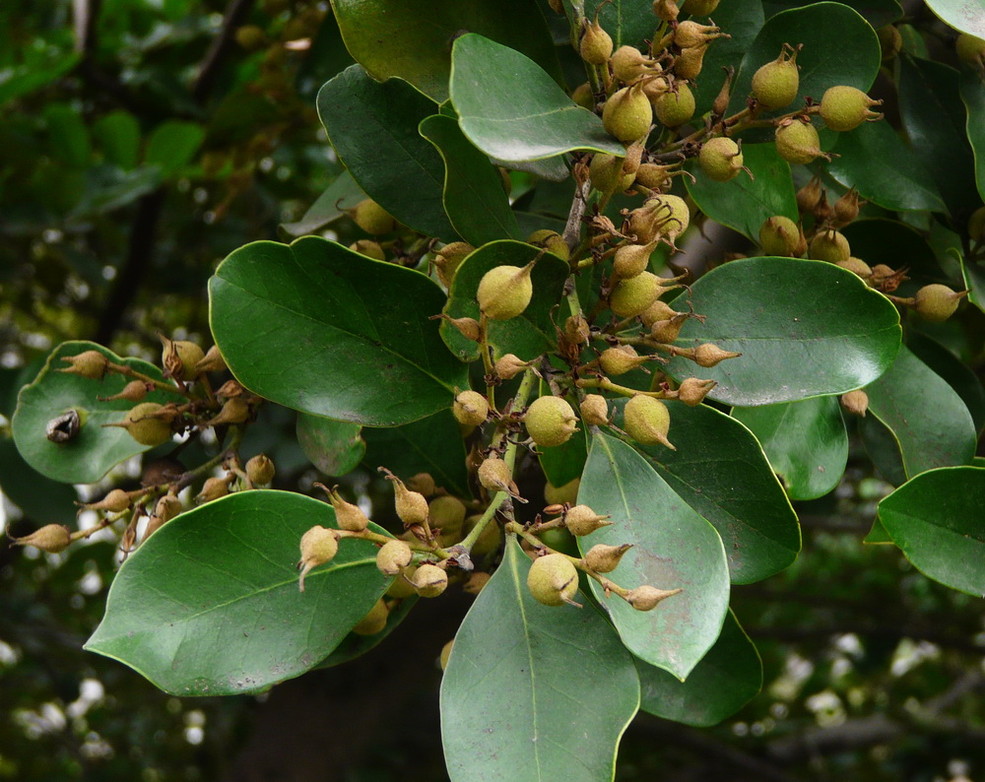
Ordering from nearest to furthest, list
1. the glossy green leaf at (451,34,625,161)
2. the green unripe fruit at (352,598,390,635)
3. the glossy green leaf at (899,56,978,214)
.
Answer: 1. the glossy green leaf at (451,34,625,161)
2. the green unripe fruit at (352,598,390,635)
3. the glossy green leaf at (899,56,978,214)

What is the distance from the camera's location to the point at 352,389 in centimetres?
82

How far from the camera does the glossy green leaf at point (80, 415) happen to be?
39.6 inches

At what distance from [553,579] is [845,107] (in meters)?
0.49

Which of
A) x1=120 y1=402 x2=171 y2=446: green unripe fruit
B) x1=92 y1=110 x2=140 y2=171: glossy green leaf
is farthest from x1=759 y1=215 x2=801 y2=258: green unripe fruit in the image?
x1=92 y1=110 x2=140 y2=171: glossy green leaf

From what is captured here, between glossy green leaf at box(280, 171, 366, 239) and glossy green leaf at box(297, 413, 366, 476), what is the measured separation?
257 mm

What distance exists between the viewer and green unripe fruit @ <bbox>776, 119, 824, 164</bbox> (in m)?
0.86

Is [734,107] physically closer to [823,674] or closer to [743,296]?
[743,296]

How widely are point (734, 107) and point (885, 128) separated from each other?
0.68ft

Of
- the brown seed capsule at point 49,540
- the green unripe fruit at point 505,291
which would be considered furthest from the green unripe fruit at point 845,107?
the brown seed capsule at point 49,540

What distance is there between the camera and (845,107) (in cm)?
87

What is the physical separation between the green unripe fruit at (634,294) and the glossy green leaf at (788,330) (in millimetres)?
73

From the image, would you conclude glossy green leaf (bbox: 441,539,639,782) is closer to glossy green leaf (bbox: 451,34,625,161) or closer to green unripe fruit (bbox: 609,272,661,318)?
green unripe fruit (bbox: 609,272,661,318)

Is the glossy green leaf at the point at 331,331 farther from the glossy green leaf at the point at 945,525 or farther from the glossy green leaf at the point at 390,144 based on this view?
the glossy green leaf at the point at 945,525

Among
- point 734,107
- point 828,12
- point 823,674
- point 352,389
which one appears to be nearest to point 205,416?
point 352,389
